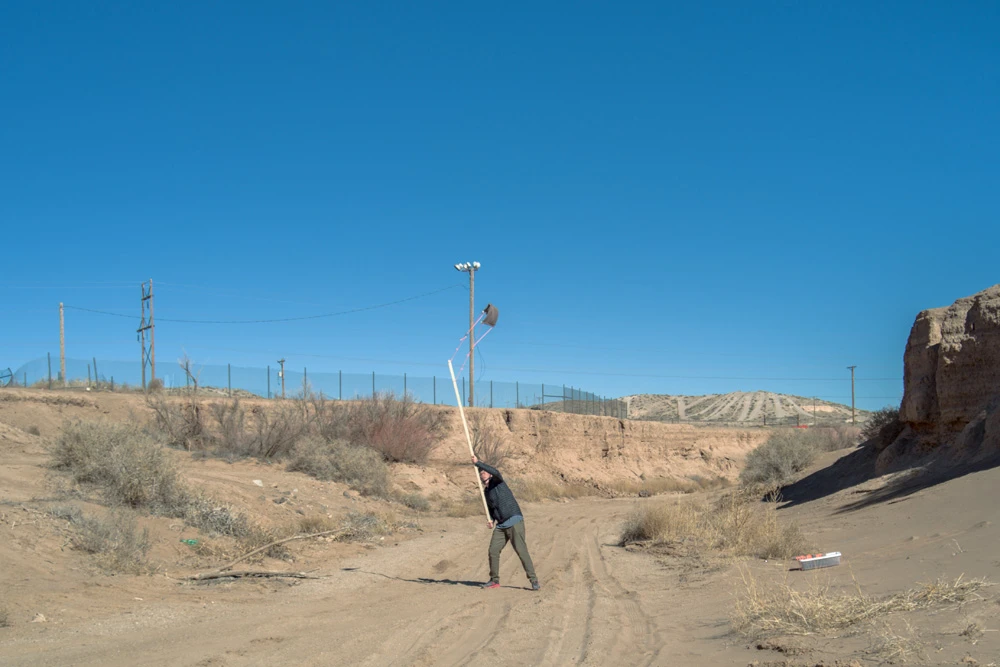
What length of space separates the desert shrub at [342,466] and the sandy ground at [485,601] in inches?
293

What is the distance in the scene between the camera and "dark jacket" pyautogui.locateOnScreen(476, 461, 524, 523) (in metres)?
11.5

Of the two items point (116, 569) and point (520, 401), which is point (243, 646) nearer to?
point (116, 569)

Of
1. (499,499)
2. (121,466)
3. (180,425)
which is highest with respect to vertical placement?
(180,425)

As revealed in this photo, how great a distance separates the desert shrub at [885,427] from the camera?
1973 centimetres

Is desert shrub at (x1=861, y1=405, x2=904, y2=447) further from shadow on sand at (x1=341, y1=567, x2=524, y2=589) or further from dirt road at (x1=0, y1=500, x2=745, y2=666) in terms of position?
shadow on sand at (x1=341, y1=567, x2=524, y2=589)

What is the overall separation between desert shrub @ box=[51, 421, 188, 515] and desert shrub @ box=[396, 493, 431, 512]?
30.2ft

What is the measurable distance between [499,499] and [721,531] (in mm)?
5067

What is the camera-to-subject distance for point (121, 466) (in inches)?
579

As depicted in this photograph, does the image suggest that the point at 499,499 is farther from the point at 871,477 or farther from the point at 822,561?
the point at 871,477

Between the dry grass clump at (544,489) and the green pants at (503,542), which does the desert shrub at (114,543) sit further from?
the dry grass clump at (544,489)

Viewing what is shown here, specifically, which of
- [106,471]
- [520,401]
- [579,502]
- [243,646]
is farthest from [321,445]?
[520,401]

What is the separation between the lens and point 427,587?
39.1 ft

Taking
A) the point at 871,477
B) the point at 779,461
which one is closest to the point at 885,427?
the point at 871,477

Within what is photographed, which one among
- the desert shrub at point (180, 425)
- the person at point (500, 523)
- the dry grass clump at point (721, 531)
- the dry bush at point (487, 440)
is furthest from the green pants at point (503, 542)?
the dry bush at point (487, 440)
